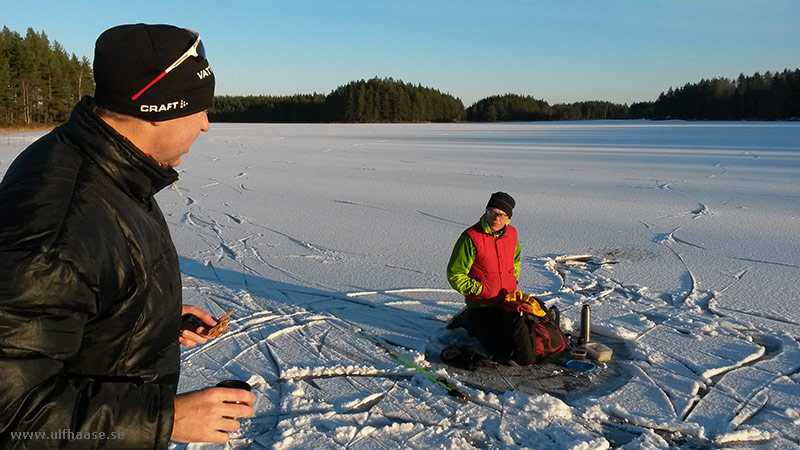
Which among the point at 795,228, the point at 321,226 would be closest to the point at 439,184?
the point at 321,226

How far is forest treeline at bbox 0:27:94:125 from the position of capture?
53.8 metres

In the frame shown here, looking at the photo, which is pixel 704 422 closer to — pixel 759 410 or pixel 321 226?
pixel 759 410

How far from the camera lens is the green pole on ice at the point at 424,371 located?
384 centimetres

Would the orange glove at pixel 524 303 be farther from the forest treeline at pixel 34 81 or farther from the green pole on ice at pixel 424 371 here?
the forest treeline at pixel 34 81

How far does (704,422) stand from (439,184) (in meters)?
9.71

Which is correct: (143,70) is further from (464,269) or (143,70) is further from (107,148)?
(464,269)

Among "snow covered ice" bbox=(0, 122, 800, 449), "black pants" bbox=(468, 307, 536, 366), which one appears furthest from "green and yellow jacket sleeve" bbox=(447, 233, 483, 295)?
"snow covered ice" bbox=(0, 122, 800, 449)

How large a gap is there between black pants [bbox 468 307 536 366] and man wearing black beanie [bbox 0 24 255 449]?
9.96 ft

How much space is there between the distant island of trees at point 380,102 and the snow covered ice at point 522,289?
178 feet

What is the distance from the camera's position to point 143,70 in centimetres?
150

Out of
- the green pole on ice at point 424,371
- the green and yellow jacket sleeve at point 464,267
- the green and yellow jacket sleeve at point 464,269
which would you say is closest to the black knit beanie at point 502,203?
the green and yellow jacket sleeve at point 464,267

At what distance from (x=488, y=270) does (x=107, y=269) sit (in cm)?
364

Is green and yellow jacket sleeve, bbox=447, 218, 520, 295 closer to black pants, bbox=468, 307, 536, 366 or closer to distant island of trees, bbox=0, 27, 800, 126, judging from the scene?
black pants, bbox=468, 307, 536, 366

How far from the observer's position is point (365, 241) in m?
7.95
